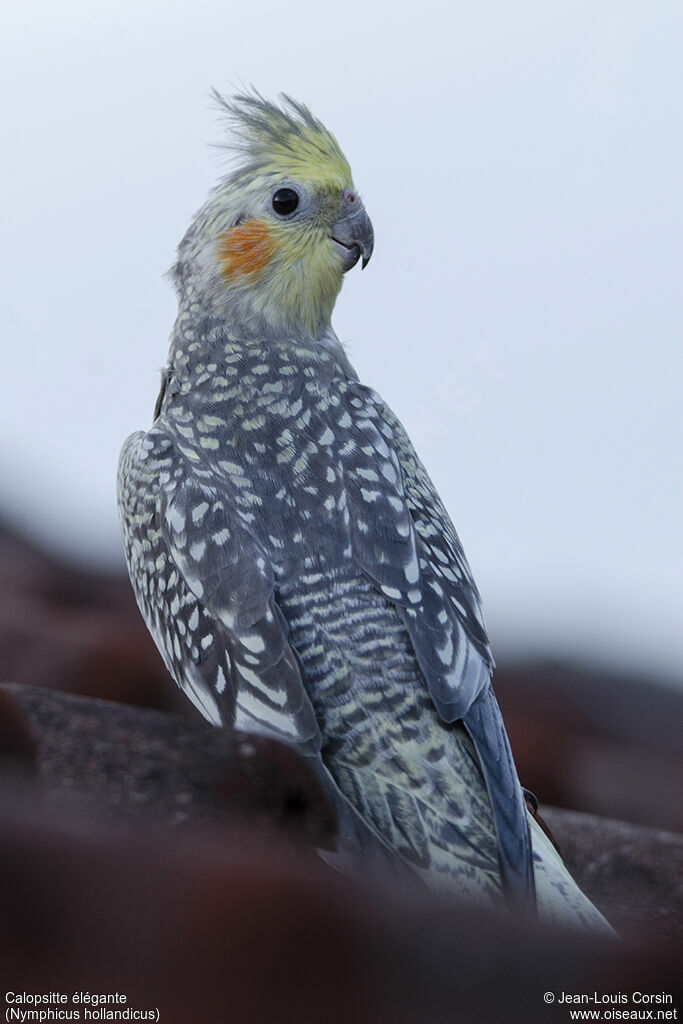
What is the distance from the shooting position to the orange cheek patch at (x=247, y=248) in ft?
5.09

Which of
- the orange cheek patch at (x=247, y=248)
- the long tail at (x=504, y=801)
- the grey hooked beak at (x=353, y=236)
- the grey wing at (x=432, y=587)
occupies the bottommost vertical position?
the long tail at (x=504, y=801)

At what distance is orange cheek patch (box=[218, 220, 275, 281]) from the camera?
1.55m

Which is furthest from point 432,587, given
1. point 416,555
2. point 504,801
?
point 504,801

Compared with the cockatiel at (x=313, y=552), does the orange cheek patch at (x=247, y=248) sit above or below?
above

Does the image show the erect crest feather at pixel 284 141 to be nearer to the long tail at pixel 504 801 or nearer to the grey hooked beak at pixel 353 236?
the grey hooked beak at pixel 353 236

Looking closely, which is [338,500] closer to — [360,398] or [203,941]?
[360,398]

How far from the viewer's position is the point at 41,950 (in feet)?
2.67

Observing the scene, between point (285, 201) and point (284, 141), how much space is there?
0.44 feet

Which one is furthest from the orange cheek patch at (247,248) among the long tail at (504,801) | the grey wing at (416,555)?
the long tail at (504,801)

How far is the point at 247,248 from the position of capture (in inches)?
61.2

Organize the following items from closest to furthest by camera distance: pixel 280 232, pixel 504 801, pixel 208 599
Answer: pixel 504 801, pixel 208 599, pixel 280 232

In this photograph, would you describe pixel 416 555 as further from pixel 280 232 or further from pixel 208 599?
pixel 280 232

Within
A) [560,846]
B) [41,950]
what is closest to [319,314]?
[560,846]

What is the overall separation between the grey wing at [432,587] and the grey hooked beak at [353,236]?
22 centimetres
